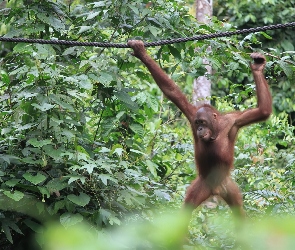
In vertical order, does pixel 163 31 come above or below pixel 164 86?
above

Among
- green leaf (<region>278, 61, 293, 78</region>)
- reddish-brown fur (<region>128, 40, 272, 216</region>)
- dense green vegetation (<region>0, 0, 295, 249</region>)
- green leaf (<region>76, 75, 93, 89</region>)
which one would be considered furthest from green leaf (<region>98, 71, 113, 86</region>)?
green leaf (<region>278, 61, 293, 78</region>)

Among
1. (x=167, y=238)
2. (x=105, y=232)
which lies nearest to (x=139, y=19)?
(x=105, y=232)

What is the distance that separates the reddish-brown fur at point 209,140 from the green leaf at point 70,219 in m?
0.82

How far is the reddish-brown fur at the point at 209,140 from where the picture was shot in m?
3.59

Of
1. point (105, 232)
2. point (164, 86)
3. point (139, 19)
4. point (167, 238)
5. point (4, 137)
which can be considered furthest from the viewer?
point (139, 19)

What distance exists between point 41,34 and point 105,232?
1929mm

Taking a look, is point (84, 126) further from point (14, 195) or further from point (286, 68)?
point (286, 68)

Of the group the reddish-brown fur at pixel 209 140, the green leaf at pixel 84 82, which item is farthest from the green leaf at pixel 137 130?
the green leaf at pixel 84 82

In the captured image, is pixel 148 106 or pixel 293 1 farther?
pixel 293 1

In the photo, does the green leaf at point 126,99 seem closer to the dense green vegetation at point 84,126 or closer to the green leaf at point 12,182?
the dense green vegetation at point 84,126

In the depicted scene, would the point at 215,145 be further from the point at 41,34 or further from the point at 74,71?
the point at 41,34

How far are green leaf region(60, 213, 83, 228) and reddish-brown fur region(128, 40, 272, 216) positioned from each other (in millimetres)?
Result: 823

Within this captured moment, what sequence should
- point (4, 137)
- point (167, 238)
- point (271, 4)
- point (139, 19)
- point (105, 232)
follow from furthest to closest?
point (271, 4), point (139, 19), point (4, 137), point (105, 232), point (167, 238)

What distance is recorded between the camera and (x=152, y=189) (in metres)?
4.34
